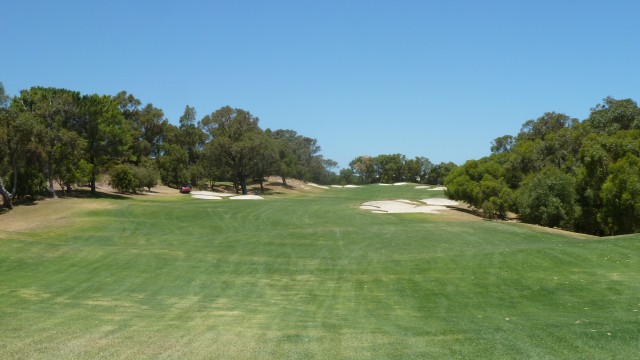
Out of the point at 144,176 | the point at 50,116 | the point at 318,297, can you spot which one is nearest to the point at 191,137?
the point at 144,176

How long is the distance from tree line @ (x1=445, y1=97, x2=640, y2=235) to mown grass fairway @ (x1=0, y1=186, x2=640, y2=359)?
10.6 m

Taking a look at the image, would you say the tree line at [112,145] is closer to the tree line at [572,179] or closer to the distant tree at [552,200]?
the tree line at [572,179]

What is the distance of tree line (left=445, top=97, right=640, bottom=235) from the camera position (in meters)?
32.3

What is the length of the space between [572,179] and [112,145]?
50.2 metres

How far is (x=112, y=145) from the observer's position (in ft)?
198

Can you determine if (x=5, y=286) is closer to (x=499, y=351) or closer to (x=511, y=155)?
(x=499, y=351)

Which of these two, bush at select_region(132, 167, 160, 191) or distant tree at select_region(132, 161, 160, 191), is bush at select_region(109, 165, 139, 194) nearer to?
distant tree at select_region(132, 161, 160, 191)

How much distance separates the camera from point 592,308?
11227 millimetres

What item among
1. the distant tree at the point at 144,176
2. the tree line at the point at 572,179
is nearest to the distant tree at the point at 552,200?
the tree line at the point at 572,179

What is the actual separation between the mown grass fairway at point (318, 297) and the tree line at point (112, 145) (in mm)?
22265

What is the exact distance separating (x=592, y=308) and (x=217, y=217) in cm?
2953

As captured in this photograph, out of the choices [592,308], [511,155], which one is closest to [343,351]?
[592,308]

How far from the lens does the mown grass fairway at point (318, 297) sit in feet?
26.5

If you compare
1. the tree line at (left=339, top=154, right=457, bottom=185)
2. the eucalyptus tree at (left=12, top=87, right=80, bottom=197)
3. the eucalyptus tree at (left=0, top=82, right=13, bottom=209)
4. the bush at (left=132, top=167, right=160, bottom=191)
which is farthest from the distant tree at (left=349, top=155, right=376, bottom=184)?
the eucalyptus tree at (left=0, top=82, right=13, bottom=209)
